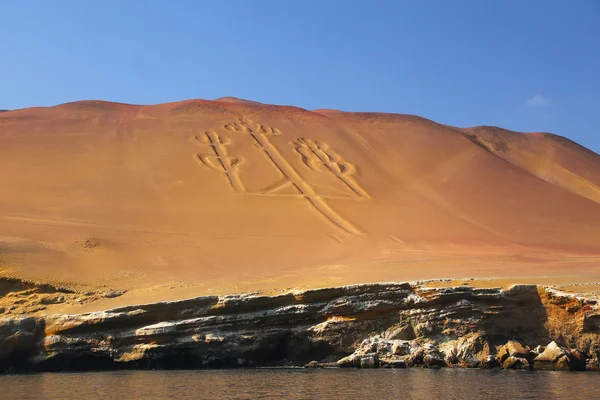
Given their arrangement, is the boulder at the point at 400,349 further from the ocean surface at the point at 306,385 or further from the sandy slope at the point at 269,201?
the sandy slope at the point at 269,201

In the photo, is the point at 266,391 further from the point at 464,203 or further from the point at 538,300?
the point at 464,203

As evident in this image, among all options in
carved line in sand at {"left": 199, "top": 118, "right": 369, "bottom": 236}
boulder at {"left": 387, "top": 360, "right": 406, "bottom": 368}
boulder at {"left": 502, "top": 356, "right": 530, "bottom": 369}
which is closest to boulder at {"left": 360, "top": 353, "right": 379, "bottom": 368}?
boulder at {"left": 387, "top": 360, "right": 406, "bottom": 368}

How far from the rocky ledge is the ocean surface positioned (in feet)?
3.36

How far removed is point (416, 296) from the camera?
61.2 ft

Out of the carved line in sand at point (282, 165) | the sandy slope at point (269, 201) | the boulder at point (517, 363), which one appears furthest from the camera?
the carved line in sand at point (282, 165)

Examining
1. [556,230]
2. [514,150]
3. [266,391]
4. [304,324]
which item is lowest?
[266,391]

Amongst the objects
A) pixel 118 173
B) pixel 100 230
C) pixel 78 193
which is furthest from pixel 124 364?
pixel 118 173

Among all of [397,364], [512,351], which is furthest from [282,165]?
[512,351]

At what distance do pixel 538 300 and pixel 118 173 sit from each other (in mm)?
25850

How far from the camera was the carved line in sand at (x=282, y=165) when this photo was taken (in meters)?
34.8

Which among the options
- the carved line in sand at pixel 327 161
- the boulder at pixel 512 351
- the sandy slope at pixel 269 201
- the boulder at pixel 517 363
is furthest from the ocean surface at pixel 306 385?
the carved line in sand at pixel 327 161

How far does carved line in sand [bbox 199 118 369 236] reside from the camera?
34850 millimetres

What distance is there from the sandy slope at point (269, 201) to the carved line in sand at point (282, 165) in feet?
0.45

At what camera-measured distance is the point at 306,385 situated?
14.9 metres
